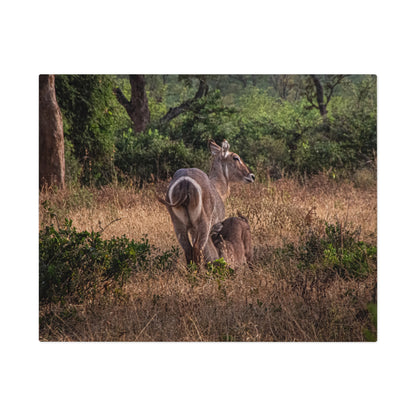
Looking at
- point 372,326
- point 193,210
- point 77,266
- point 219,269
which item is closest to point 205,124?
point 193,210

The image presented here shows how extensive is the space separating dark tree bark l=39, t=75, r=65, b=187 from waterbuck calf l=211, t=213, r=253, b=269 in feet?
9.34

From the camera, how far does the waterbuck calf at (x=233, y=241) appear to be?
7301 millimetres

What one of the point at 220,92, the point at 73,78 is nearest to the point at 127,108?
the point at 73,78

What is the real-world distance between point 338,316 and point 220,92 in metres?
4.57

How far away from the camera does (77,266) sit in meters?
6.41

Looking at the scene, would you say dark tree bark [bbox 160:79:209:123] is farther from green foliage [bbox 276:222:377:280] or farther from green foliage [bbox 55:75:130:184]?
green foliage [bbox 276:222:377:280]

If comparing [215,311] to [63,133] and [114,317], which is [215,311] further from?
[63,133]

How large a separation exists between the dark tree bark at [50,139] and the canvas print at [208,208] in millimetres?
22

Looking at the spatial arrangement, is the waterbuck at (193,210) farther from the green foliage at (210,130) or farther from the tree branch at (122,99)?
the tree branch at (122,99)

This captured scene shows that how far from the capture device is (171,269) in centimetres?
707

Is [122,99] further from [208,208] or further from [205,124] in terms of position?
[208,208]

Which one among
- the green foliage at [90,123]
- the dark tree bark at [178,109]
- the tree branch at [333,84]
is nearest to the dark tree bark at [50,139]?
the green foliage at [90,123]

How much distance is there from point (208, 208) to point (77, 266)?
1.66 m

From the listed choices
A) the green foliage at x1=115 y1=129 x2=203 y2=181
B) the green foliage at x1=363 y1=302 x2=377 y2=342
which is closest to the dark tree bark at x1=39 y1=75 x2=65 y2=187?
the green foliage at x1=115 y1=129 x2=203 y2=181
